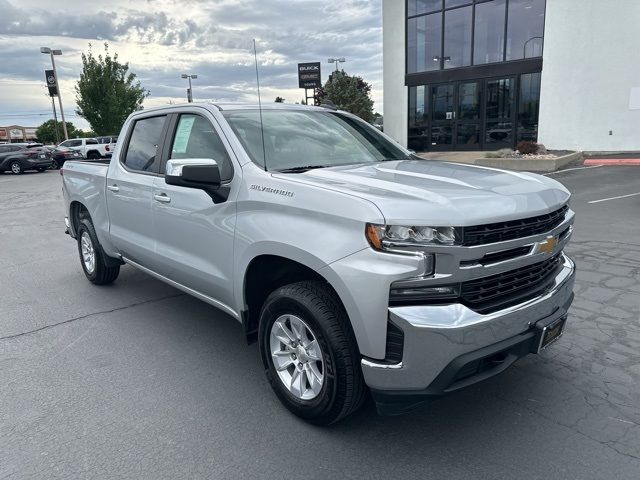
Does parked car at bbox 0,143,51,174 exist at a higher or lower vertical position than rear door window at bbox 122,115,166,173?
lower

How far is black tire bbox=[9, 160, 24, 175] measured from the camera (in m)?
26.2

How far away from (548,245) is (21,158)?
28.8m

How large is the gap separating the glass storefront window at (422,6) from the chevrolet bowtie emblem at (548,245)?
76.2 ft

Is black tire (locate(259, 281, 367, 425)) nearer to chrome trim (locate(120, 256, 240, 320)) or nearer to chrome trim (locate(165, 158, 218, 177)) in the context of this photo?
chrome trim (locate(120, 256, 240, 320))

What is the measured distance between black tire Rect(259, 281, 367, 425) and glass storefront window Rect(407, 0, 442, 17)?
23.7 m

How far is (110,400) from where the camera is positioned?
3412 millimetres

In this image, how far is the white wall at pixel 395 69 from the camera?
24.8 m

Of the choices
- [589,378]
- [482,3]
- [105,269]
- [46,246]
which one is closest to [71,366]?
[105,269]

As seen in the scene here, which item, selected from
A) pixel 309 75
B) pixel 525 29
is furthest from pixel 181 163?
pixel 309 75

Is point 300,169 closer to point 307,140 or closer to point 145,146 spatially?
point 307,140

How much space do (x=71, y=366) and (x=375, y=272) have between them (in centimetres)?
275

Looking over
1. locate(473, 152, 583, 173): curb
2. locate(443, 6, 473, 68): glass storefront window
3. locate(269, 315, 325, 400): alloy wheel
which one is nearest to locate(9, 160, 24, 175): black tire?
locate(443, 6, 473, 68): glass storefront window

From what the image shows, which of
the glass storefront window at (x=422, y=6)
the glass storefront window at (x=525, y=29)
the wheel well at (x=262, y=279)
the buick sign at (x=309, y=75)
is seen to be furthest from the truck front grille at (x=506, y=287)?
the buick sign at (x=309, y=75)

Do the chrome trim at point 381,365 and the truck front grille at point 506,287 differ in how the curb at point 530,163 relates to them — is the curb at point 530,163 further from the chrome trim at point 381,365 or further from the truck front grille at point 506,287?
the chrome trim at point 381,365
